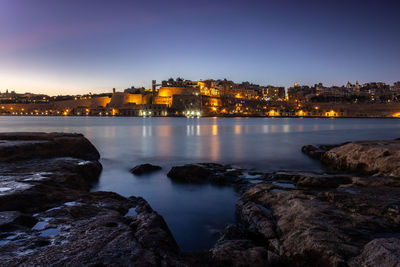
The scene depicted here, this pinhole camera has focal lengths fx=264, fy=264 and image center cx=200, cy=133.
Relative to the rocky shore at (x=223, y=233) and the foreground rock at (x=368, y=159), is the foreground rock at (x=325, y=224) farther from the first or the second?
the foreground rock at (x=368, y=159)

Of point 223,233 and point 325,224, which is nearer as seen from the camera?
point 325,224

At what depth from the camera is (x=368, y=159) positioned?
727cm

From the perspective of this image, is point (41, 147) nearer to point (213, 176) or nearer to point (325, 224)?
point (213, 176)

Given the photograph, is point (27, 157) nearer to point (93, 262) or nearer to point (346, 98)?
point (93, 262)

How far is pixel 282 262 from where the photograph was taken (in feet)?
9.52

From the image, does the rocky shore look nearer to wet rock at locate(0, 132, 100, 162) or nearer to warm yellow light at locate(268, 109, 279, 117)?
wet rock at locate(0, 132, 100, 162)

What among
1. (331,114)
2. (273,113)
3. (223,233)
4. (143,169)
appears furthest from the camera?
(273,113)

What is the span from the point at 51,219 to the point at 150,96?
337 feet

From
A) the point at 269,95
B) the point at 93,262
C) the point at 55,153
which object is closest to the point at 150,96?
the point at 269,95

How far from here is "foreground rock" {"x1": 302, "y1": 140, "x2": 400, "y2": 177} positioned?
6.39 m

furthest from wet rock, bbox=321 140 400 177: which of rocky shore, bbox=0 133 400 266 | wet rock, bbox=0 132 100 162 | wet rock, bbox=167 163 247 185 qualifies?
wet rock, bbox=0 132 100 162

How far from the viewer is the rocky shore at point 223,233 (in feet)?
8.25

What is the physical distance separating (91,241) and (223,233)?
206 centimetres

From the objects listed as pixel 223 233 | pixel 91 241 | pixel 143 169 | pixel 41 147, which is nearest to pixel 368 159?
pixel 223 233
